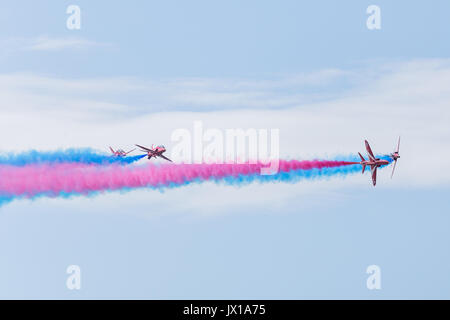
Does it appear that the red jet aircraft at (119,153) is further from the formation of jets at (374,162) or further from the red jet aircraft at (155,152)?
the formation of jets at (374,162)

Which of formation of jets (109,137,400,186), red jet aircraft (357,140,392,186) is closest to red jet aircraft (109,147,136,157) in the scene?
formation of jets (109,137,400,186)

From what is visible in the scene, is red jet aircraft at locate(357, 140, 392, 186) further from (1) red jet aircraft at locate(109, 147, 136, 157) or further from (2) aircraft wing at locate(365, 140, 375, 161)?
(1) red jet aircraft at locate(109, 147, 136, 157)

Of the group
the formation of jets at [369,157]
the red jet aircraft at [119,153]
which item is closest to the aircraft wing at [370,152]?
the formation of jets at [369,157]

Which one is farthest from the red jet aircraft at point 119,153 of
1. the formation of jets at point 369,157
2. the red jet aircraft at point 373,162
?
the red jet aircraft at point 373,162

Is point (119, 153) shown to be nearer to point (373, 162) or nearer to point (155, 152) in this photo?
point (155, 152)

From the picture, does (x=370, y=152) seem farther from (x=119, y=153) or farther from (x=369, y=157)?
(x=119, y=153)

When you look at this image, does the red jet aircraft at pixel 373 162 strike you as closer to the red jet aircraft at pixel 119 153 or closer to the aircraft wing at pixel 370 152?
the aircraft wing at pixel 370 152

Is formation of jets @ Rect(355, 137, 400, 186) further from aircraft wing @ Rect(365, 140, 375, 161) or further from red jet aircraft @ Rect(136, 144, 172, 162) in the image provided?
red jet aircraft @ Rect(136, 144, 172, 162)

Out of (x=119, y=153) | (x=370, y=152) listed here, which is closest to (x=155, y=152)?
(x=119, y=153)

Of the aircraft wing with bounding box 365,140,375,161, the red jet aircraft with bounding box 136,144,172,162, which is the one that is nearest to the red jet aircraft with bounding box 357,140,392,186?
the aircraft wing with bounding box 365,140,375,161

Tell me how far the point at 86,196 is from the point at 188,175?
35.2 feet

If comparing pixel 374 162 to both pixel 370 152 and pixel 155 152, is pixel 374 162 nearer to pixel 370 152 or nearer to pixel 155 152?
pixel 370 152

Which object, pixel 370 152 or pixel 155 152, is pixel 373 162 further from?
pixel 155 152

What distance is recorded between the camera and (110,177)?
104 meters
